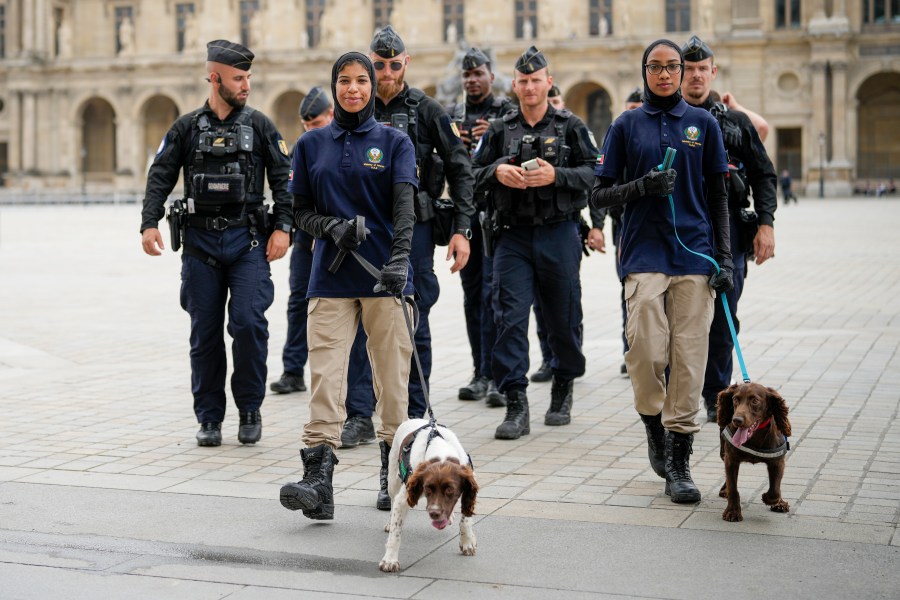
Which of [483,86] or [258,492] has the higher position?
[483,86]

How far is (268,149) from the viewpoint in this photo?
24.5ft

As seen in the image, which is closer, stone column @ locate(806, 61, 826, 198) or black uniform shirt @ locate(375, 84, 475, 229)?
black uniform shirt @ locate(375, 84, 475, 229)

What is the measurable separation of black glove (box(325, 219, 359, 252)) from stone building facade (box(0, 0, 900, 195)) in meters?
45.8

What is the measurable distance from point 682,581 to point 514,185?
3367mm

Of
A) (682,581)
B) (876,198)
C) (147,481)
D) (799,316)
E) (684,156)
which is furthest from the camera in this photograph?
(876,198)

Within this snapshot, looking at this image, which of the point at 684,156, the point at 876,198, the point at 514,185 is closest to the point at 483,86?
the point at 514,185

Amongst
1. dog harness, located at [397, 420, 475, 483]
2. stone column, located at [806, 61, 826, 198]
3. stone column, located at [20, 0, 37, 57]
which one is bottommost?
dog harness, located at [397, 420, 475, 483]

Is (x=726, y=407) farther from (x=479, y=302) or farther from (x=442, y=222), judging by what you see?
(x=479, y=302)

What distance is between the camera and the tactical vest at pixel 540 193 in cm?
768

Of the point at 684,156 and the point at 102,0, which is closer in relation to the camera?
the point at 684,156

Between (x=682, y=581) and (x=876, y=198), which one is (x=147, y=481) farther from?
(x=876, y=198)

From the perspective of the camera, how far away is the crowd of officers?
7266 mm

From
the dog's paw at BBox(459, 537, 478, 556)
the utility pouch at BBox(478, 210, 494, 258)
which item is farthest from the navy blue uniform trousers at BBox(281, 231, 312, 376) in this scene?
the dog's paw at BBox(459, 537, 478, 556)

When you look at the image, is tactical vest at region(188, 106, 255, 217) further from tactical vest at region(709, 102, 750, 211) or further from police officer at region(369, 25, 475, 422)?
tactical vest at region(709, 102, 750, 211)
